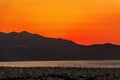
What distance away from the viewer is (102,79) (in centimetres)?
8994

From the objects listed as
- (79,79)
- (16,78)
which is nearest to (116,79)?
(79,79)

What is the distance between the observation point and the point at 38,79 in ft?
300

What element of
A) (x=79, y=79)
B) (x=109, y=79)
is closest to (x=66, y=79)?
(x=79, y=79)

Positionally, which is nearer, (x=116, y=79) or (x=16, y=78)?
(x=116, y=79)

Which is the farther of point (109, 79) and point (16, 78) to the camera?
point (16, 78)

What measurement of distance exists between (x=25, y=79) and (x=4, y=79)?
447 centimetres

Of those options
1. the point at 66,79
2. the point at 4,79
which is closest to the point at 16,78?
the point at 4,79

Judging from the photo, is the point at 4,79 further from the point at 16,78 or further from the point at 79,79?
the point at 79,79

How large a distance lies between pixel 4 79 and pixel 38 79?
720 centimetres

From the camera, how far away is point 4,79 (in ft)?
305

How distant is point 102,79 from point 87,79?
414 centimetres

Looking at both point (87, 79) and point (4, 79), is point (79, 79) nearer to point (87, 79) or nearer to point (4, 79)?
point (87, 79)

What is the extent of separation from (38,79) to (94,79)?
11.3 meters

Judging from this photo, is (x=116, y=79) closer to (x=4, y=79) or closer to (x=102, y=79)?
(x=102, y=79)
